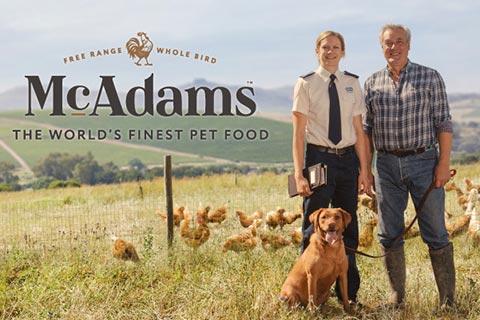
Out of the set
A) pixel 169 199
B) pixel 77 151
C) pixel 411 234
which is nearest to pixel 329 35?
pixel 411 234

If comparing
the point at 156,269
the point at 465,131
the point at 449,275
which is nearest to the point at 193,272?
the point at 156,269

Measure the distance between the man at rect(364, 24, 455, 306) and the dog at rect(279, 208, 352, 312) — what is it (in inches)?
20.3

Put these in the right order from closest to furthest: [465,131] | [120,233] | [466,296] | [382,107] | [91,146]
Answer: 1. [382,107]
2. [466,296]
3. [120,233]
4. [91,146]
5. [465,131]

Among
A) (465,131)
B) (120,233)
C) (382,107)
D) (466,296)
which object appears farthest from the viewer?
(465,131)

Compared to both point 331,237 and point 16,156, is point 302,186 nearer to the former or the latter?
point 331,237

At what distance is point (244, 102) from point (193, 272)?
687 cm

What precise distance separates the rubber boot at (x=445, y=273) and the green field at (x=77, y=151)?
245 ft

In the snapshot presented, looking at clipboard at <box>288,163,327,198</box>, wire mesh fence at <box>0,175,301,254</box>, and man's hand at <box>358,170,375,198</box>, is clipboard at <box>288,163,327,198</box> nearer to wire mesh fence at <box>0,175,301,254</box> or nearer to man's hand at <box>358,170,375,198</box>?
man's hand at <box>358,170,375,198</box>

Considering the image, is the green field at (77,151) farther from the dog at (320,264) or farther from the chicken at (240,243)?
the dog at (320,264)

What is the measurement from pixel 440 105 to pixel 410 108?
0.21 meters

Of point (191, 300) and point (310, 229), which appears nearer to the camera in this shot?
point (310, 229)

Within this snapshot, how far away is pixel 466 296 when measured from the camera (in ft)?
17.0

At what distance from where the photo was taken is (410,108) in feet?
15.5

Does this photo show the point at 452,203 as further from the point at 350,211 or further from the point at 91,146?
the point at 91,146
